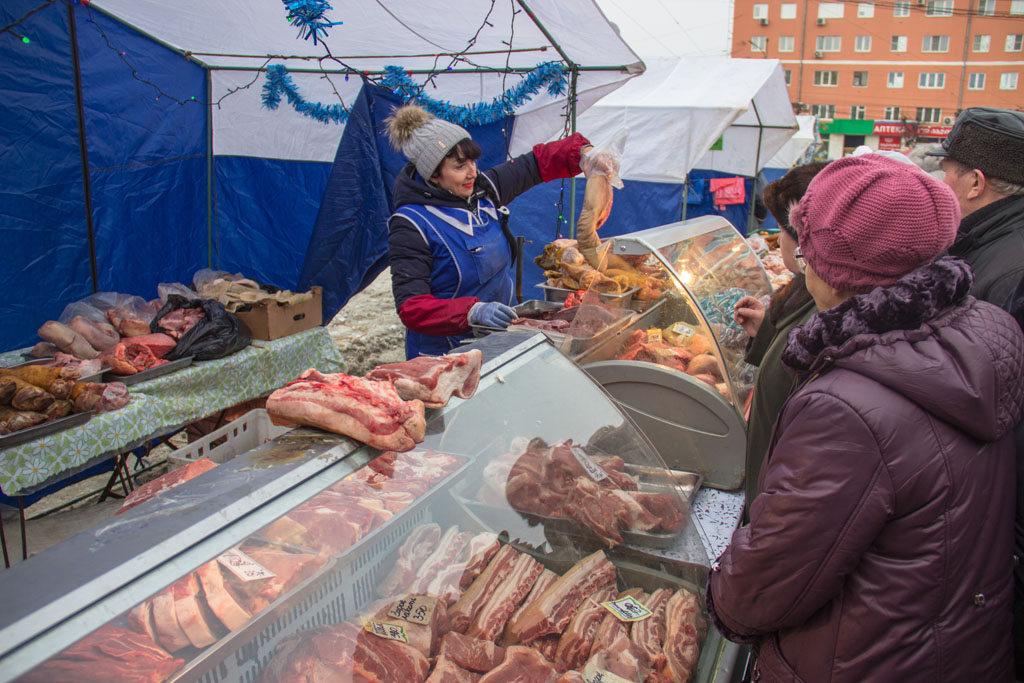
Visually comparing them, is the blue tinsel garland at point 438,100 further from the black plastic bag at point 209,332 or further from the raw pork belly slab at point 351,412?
Result: the raw pork belly slab at point 351,412

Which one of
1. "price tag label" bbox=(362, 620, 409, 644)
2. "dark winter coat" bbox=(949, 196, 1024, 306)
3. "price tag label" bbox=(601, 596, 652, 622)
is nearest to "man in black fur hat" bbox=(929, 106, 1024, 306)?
"dark winter coat" bbox=(949, 196, 1024, 306)

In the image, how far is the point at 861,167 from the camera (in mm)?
1419

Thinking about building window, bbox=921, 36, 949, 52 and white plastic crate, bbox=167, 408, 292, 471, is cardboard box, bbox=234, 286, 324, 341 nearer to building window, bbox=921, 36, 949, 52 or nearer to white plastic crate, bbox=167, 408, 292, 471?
white plastic crate, bbox=167, 408, 292, 471

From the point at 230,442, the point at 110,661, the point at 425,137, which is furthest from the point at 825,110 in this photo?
the point at 110,661

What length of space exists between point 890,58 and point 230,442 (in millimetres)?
63607

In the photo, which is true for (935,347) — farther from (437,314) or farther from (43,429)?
(43,429)

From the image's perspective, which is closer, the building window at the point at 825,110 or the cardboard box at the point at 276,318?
the cardboard box at the point at 276,318

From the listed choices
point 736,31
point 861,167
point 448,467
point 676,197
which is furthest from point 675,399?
point 736,31

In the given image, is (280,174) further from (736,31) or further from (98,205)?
(736,31)

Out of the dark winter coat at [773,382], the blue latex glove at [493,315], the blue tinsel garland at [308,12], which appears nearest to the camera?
the dark winter coat at [773,382]

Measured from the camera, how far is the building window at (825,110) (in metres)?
53.4

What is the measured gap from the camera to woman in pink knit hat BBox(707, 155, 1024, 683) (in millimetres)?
1240

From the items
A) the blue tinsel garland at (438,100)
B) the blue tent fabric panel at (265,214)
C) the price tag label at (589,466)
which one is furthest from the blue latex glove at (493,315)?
the blue tent fabric panel at (265,214)

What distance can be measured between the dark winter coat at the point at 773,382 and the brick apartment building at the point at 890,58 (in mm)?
→ 53633
